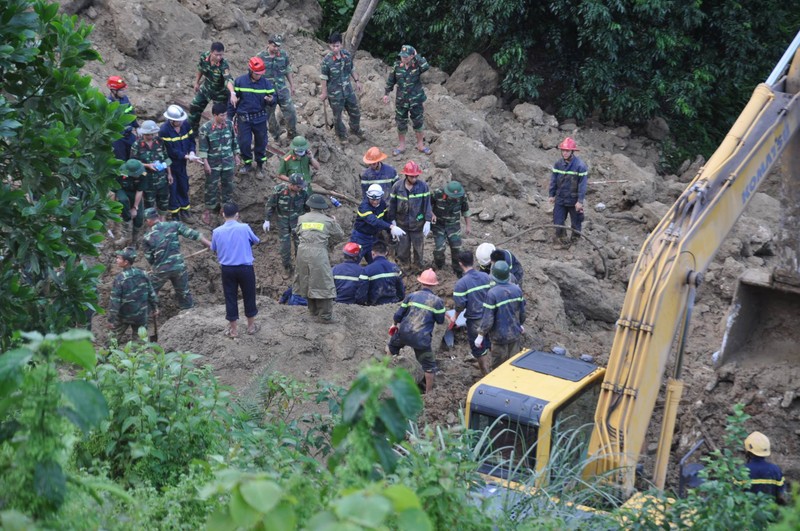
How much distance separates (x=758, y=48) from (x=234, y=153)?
39.4ft

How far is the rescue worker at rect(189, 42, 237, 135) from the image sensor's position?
48.9ft

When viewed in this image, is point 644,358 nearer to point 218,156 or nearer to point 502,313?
point 502,313

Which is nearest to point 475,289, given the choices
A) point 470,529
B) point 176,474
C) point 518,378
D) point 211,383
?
point 518,378

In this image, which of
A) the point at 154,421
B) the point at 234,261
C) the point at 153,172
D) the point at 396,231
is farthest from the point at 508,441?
the point at 153,172

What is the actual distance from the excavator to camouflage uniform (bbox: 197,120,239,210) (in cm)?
652

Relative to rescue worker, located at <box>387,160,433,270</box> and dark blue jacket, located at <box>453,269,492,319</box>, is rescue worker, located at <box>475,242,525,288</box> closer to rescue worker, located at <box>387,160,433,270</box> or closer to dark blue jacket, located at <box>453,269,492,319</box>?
dark blue jacket, located at <box>453,269,492,319</box>

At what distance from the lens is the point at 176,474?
6.35m

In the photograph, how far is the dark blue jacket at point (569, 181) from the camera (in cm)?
1528

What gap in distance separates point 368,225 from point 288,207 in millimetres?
1210

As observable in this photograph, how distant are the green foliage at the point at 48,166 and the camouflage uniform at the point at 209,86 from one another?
7795mm

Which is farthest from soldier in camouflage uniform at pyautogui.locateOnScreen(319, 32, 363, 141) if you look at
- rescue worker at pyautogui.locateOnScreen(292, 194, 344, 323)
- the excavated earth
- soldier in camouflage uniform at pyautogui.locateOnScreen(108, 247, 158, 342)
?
soldier in camouflage uniform at pyautogui.locateOnScreen(108, 247, 158, 342)

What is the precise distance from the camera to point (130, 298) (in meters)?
11.9

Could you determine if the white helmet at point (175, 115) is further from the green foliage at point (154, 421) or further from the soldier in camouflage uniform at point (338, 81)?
the green foliage at point (154, 421)

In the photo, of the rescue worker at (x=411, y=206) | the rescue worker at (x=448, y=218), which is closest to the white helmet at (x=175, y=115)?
the rescue worker at (x=411, y=206)
